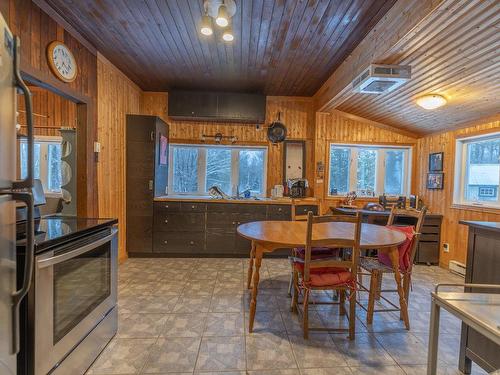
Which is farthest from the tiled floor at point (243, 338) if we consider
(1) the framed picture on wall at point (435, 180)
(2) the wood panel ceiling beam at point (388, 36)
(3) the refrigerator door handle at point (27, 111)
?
(2) the wood panel ceiling beam at point (388, 36)

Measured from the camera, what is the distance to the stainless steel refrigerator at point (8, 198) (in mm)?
913

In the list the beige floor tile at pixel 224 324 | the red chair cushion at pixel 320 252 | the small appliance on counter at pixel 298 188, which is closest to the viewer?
the beige floor tile at pixel 224 324

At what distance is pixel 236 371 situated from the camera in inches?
67.7

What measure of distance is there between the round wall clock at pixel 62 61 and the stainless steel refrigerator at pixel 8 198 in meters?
1.75

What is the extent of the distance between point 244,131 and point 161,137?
1404 mm

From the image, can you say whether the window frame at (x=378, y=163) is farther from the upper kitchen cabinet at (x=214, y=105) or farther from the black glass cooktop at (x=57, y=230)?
the black glass cooktop at (x=57, y=230)

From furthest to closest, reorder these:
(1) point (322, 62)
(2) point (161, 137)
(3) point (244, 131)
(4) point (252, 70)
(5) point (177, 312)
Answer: (3) point (244, 131) → (2) point (161, 137) → (4) point (252, 70) → (1) point (322, 62) → (5) point (177, 312)

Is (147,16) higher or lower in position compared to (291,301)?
higher

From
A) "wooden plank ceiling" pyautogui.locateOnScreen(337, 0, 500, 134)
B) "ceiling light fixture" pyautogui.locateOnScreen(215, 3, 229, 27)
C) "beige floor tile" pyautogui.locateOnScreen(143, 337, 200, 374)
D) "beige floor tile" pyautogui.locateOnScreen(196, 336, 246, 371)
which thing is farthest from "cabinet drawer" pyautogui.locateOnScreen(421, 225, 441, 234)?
"ceiling light fixture" pyautogui.locateOnScreen(215, 3, 229, 27)

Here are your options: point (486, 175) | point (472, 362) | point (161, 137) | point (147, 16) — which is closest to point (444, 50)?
point (486, 175)

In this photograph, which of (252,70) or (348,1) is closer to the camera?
(348,1)

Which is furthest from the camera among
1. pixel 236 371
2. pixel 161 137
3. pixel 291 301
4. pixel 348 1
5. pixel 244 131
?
pixel 244 131

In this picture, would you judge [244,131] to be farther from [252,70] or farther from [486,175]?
[486,175]

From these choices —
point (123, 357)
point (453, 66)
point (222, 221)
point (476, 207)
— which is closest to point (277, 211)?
point (222, 221)
